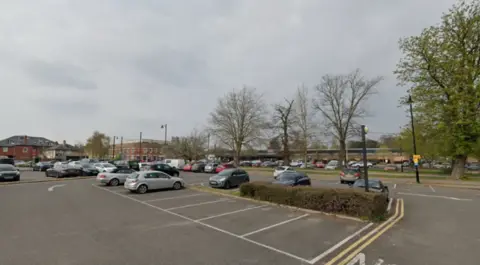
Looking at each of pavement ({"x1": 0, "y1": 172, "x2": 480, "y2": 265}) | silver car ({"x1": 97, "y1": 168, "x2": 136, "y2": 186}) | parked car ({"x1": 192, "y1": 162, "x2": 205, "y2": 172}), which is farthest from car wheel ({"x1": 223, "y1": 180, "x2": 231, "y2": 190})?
parked car ({"x1": 192, "y1": 162, "x2": 205, "y2": 172})

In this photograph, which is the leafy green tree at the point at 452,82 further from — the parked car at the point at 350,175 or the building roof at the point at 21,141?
the building roof at the point at 21,141

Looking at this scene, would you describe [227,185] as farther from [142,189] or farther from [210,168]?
[210,168]

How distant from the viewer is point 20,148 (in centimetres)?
8862

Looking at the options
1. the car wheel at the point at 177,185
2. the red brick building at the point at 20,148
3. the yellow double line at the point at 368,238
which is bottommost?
the yellow double line at the point at 368,238

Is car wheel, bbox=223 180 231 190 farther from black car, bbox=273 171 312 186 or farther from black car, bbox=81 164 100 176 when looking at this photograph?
black car, bbox=81 164 100 176

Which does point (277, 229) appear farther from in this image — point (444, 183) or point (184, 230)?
point (444, 183)

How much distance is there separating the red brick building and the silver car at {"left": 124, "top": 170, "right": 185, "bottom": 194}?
87.7m

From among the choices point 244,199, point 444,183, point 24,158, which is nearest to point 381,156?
point 444,183

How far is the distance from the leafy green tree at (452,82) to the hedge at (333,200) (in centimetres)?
2378

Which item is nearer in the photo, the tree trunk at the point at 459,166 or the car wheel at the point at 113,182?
the car wheel at the point at 113,182

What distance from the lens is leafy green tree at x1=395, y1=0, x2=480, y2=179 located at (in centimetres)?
2811

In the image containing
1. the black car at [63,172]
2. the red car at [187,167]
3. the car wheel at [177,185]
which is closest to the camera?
the car wheel at [177,185]

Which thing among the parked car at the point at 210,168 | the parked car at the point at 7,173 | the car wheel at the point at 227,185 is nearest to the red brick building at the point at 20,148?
the parked car at the point at 7,173

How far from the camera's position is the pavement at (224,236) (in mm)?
6363
